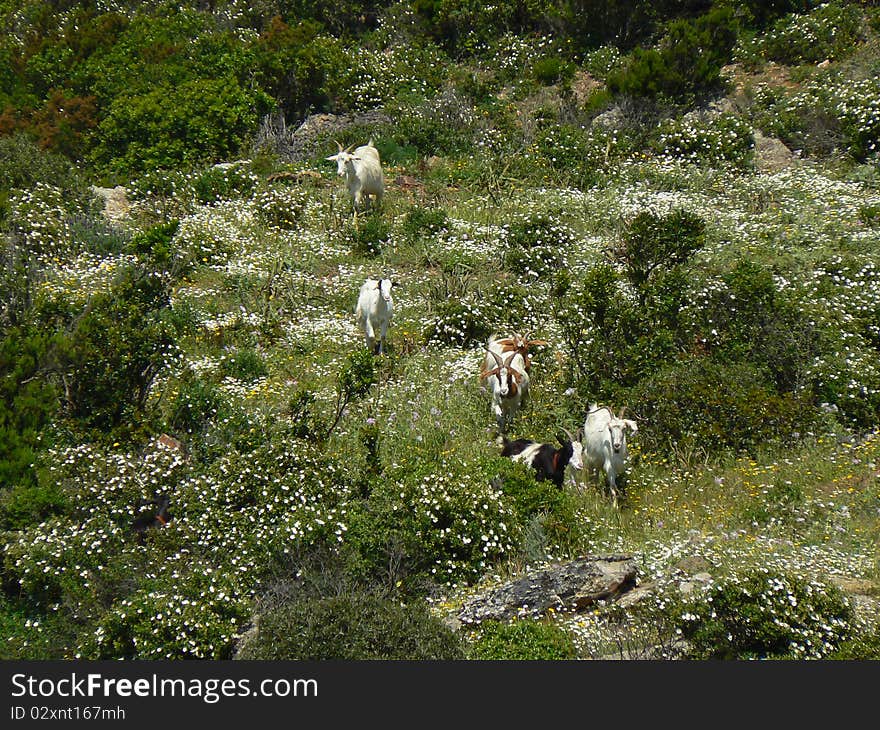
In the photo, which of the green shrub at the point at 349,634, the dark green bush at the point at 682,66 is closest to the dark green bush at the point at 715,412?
the green shrub at the point at 349,634

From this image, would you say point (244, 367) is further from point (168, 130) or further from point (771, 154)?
point (771, 154)

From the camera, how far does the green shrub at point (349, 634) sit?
21.9 ft

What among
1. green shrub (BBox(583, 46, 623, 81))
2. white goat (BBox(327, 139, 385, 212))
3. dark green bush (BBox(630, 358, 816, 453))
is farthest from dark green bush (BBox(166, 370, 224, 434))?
green shrub (BBox(583, 46, 623, 81))

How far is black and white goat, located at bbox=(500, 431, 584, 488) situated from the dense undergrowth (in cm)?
30

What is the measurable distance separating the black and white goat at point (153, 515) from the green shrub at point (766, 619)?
5266mm

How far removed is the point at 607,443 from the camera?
31.0 feet

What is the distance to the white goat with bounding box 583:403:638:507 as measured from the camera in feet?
30.4

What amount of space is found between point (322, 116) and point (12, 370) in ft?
42.3

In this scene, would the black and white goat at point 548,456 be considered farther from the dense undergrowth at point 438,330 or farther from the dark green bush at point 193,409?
the dark green bush at point 193,409

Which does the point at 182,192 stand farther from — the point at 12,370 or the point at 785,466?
the point at 785,466

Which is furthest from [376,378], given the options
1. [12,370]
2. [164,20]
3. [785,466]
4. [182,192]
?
[164,20]

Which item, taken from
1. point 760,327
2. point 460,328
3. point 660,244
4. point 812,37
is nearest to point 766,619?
point 760,327

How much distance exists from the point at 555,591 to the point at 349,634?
1893mm

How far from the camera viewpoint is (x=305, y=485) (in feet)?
29.5
